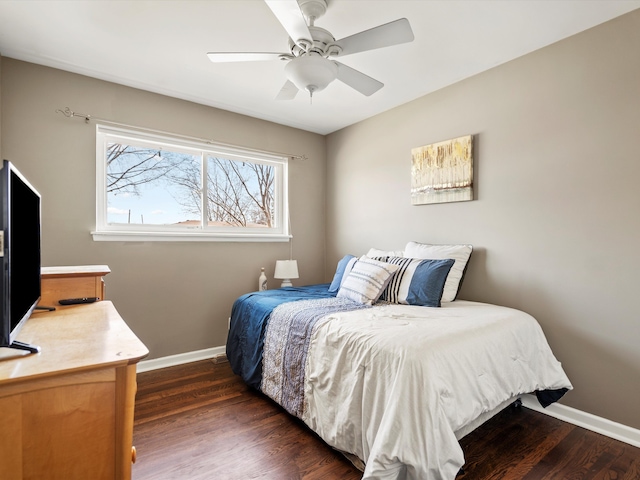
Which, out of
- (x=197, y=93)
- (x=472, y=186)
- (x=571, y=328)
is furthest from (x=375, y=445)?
(x=197, y=93)

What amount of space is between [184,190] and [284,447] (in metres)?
2.34

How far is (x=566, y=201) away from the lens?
6.96ft

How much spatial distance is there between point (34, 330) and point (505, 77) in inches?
118

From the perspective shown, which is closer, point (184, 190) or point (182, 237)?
point (182, 237)

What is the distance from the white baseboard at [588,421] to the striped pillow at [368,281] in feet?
3.97

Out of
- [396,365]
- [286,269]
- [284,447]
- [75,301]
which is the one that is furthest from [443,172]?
[75,301]

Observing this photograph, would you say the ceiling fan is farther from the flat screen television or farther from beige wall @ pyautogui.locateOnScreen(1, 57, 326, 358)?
beige wall @ pyautogui.locateOnScreen(1, 57, 326, 358)

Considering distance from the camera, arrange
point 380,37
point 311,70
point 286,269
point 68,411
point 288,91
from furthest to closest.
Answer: point 286,269 < point 288,91 < point 311,70 < point 380,37 < point 68,411

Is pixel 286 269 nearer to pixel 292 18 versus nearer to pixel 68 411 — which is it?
pixel 292 18

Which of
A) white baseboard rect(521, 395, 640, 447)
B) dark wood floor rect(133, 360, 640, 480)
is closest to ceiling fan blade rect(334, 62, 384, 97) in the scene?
dark wood floor rect(133, 360, 640, 480)

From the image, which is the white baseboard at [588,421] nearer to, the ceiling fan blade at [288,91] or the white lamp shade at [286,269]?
the white lamp shade at [286,269]

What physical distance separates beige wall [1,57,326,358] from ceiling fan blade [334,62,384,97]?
1.64 m

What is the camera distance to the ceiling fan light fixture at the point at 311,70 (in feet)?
5.61

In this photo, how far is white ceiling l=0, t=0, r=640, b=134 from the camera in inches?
72.6
